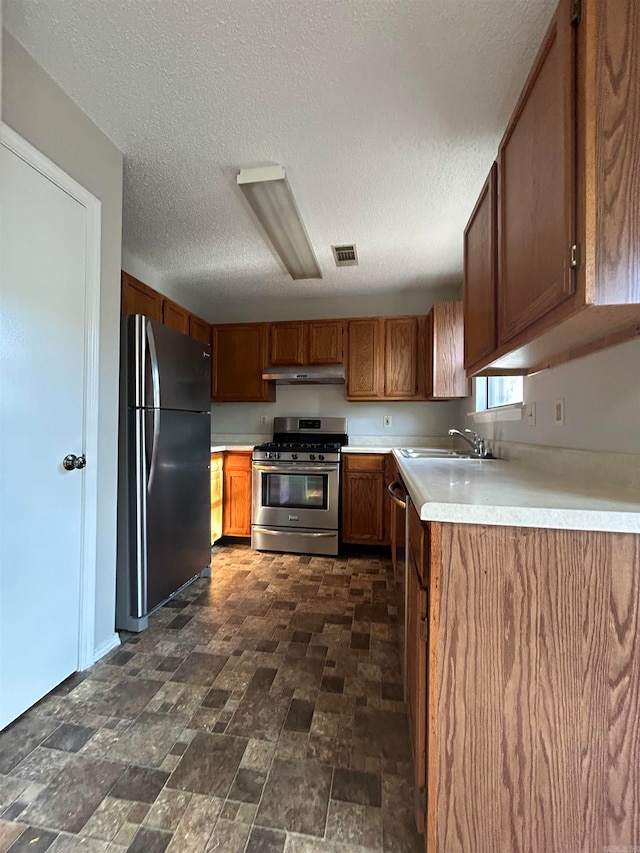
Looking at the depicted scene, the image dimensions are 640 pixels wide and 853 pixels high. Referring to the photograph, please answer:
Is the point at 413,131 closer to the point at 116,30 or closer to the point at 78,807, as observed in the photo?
the point at 116,30

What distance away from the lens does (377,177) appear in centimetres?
194

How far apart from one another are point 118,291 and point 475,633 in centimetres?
201

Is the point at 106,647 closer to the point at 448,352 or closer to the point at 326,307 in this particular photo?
the point at 448,352

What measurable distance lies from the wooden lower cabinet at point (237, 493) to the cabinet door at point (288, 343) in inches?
40.3

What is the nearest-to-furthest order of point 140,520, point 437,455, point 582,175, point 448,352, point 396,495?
point 582,175
point 396,495
point 140,520
point 437,455
point 448,352

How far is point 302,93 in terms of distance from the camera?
144cm

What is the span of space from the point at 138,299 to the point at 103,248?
0.85 metres

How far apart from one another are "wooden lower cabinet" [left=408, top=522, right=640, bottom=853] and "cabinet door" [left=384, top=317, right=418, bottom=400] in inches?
110

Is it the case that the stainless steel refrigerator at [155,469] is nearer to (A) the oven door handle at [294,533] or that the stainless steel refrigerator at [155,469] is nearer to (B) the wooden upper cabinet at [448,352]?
(A) the oven door handle at [294,533]

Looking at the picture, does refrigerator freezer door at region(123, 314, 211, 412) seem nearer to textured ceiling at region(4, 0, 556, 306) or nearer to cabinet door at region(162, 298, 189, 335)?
cabinet door at region(162, 298, 189, 335)

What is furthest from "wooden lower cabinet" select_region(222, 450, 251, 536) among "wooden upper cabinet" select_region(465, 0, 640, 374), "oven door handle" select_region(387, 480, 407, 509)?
"wooden upper cabinet" select_region(465, 0, 640, 374)

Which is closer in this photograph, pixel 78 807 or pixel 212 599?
pixel 78 807

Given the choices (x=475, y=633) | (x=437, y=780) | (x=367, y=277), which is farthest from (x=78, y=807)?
(x=367, y=277)

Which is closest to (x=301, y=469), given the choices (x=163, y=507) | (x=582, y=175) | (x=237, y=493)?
(x=237, y=493)
